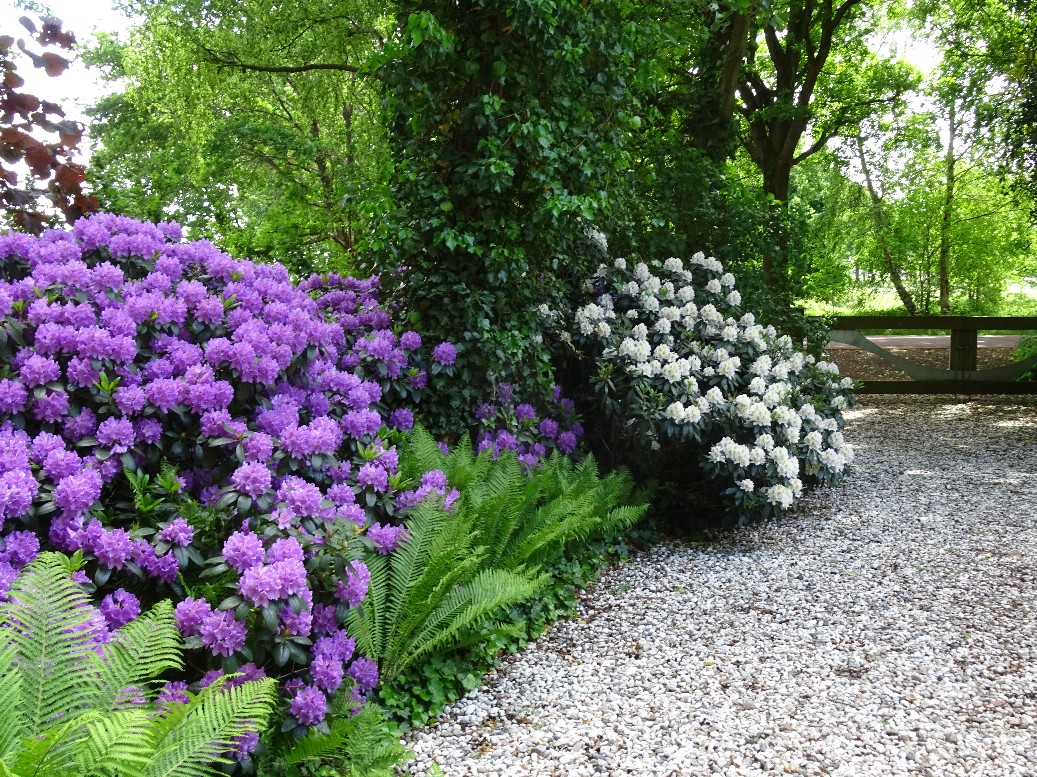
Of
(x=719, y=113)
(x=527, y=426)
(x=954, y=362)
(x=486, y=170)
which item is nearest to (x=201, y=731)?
(x=527, y=426)

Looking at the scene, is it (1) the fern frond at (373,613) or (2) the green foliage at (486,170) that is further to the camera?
(2) the green foliage at (486,170)

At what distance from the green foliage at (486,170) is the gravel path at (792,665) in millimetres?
1495

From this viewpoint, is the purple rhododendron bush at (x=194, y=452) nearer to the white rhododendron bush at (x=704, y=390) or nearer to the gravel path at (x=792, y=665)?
the gravel path at (x=792, y=665)

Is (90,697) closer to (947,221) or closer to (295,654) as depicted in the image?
(295,654)

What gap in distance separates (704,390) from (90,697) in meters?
3.75

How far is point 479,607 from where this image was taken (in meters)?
2.64

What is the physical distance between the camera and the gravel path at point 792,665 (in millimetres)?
2391

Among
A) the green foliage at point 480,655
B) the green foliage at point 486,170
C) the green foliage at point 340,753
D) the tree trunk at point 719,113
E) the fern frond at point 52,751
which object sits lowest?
the green foliage at point 480,655

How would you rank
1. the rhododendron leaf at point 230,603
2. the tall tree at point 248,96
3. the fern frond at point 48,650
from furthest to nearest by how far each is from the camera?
the tall tree at point 248,96 < the rhododendron leaf at point 230,603 < the fern frond at point 48,650

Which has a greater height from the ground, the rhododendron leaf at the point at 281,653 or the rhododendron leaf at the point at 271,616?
the rhododendron leaf at the point at 271,616

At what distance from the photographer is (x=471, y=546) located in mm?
3207

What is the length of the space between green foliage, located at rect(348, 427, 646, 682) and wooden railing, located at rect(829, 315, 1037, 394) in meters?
6.98

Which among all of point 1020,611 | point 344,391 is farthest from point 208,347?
point 1020,611

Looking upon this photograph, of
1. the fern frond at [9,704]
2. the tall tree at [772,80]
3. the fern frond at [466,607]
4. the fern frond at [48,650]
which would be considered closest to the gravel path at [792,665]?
the fern frond at [466,607]
